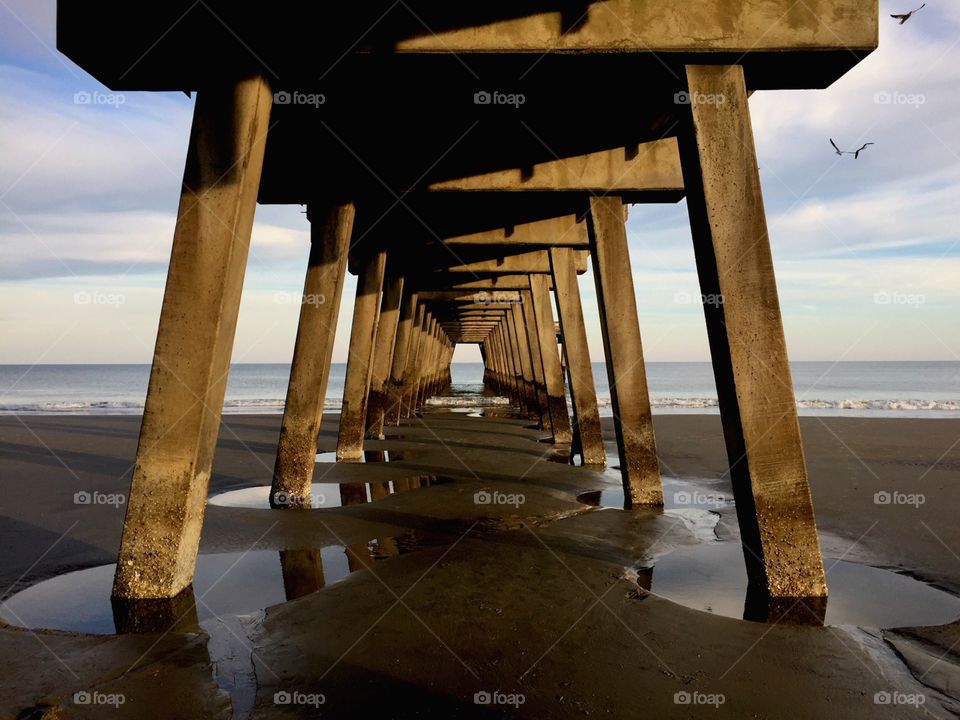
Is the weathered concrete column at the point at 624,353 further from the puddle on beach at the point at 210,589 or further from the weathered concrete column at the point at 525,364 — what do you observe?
the weathered concrete column at the point at 525,364

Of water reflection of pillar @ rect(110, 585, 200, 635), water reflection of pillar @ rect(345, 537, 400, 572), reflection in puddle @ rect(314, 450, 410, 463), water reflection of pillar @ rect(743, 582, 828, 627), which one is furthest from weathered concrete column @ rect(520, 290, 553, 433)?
water reflection of pillar @ rect(110, 585, 200, 635)

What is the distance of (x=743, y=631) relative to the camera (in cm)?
403

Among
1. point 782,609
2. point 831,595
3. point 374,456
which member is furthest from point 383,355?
point 782,609

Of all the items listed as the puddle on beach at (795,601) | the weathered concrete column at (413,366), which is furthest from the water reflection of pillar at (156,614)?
the weathered concrete column at (413,366)

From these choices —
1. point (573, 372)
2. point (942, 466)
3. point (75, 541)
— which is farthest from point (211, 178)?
point (942, 466)

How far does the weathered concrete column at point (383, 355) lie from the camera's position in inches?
643

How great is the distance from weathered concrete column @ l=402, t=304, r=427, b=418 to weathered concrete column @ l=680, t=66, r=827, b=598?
18.1 meters

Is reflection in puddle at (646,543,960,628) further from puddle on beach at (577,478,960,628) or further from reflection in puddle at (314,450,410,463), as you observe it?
reflection in puddle at (314,450,410,463)

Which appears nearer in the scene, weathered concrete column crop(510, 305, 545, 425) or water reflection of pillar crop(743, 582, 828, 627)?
water reflection of pillar crop(743, 582, 828, 627)

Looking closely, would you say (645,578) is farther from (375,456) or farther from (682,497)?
(375,456)

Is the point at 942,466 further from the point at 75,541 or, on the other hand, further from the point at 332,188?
the point at 75,541

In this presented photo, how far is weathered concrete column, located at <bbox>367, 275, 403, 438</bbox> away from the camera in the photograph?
1634 cm

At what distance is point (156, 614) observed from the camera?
4.23 m

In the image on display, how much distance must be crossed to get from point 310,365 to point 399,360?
12850 mm
